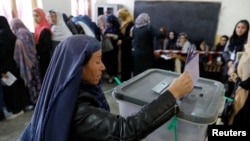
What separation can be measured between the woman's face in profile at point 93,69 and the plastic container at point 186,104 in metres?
0.18

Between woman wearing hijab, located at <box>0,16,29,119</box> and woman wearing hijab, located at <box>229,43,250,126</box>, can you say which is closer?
woman wearing hijab, located at <box>229,43,250,126</box>

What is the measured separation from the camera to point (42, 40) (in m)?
2.82

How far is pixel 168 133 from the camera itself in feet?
2.90

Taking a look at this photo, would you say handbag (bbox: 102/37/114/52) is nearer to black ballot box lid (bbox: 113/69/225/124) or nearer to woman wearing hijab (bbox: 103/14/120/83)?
woman wearing hijab (bbox: 103/14/120/83)

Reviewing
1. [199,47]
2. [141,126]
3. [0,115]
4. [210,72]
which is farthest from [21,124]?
[199,47]

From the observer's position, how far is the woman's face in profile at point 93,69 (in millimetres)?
793

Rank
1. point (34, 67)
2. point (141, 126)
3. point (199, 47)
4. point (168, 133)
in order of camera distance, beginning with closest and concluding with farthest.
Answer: point (141, 126) → point (168, 133) → point (34, 67) → point (199, 47)

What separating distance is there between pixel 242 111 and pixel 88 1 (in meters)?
4.32

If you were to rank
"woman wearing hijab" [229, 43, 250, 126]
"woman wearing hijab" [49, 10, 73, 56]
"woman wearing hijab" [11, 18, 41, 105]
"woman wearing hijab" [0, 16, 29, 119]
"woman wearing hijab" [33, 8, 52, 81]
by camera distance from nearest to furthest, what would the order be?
"woman wearing hijab" [229, 43, 250, 126] → "woman wearing hijab" [0, 16, 29, 119] → "woman wearing hijab" [11, 18, 41, 105] → "woman wearing hijab" [33, 8, 52, 81] → "woman wearing hijab" [49, 10, 73, 56]

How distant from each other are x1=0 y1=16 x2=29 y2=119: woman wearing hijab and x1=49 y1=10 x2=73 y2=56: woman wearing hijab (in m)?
0.58

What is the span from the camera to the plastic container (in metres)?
0.79

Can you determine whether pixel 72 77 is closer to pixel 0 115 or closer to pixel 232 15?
pixel 0 115

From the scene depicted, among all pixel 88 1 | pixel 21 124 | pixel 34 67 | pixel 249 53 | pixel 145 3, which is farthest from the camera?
pixel 88 1

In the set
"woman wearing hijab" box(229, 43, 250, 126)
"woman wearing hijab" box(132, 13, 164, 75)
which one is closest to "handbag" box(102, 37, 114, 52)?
"woman wearing hijab" box(132, 13, 164, 75)
